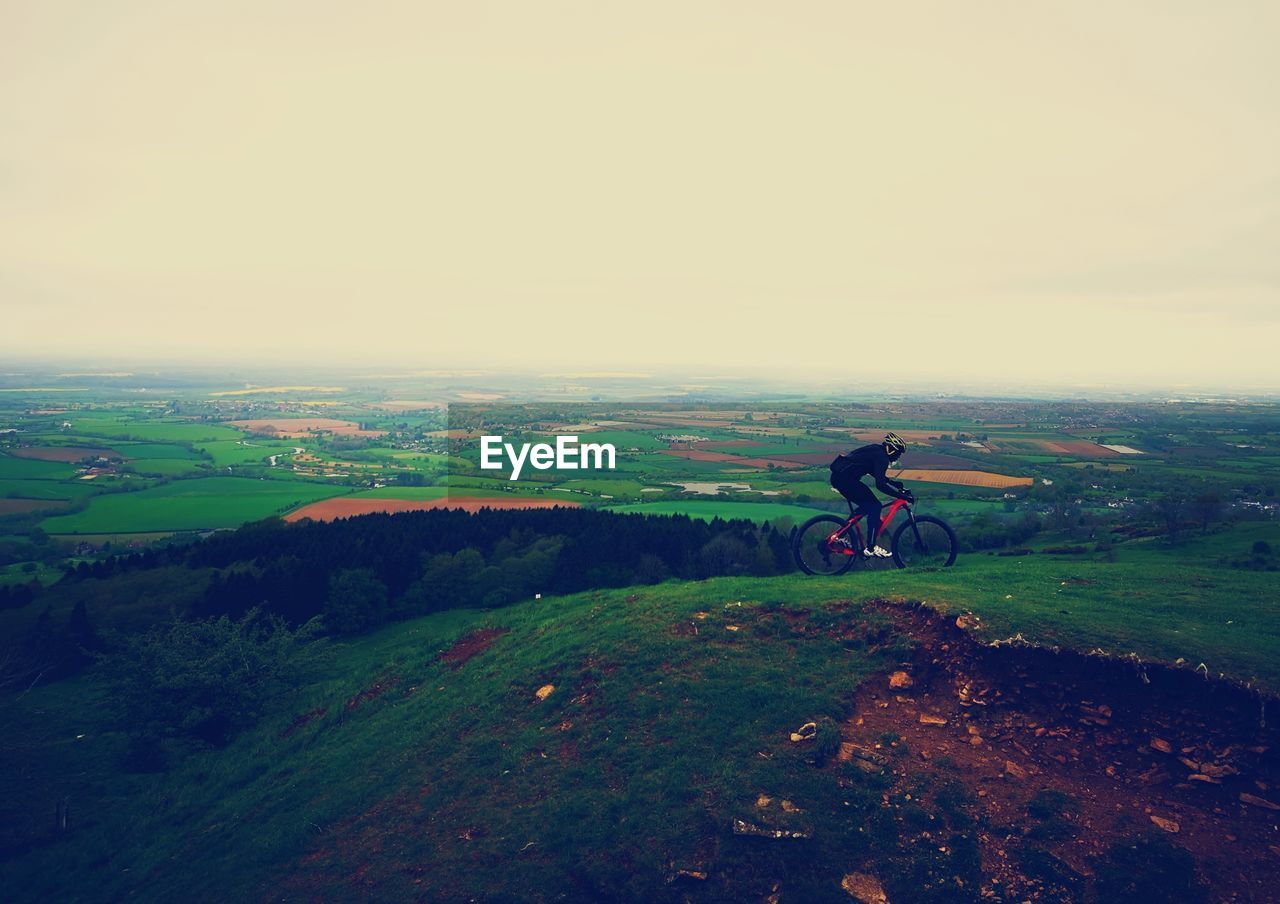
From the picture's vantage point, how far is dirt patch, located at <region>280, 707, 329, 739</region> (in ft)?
79.3

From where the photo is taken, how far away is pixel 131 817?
68.2ft

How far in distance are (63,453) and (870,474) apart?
452ft

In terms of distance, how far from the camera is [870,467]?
15188mm

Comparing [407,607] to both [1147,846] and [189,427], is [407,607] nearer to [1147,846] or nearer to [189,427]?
[1147,846]

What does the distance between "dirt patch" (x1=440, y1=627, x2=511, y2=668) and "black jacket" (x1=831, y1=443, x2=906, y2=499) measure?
1738cm

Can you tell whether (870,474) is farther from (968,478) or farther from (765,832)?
(968,478)

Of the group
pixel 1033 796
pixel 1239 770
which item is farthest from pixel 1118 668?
pixel 1033 796

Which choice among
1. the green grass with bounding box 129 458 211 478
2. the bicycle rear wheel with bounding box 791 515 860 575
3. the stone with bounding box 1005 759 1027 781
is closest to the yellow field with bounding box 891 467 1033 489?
the bicycle rear wheel with bounding box 791 515 860 575

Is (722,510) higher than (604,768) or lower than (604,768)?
lower

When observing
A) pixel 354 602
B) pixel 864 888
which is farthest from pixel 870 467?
pixel 354 602

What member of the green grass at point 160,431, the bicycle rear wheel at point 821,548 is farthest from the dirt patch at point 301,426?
the bicycle rear wheel at point 821,548

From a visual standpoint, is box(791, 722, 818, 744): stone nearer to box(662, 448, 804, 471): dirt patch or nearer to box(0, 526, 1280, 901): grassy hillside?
box(0, 526, 1280, 901): grassy hillside

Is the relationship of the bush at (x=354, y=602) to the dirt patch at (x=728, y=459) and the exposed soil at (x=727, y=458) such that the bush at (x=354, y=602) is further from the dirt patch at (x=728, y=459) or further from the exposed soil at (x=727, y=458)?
the exposed soil at (x=727, y=458)

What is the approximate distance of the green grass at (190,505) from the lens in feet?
233
